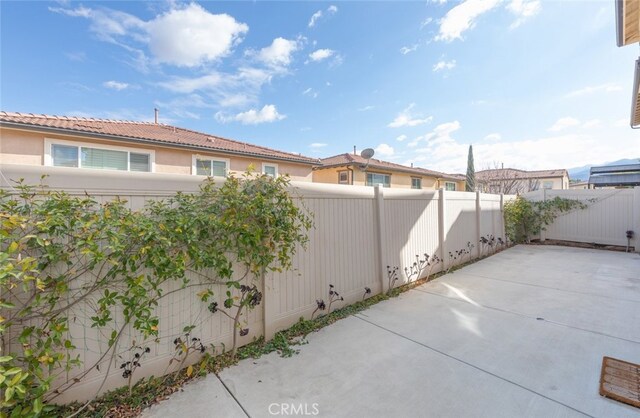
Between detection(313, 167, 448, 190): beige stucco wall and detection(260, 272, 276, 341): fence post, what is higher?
detection(313, 167, 448, 190): beige stucco wall

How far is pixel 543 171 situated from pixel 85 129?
4339cm

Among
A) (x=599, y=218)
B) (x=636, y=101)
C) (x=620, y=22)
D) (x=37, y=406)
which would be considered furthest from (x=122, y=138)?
(x=599, y=218)

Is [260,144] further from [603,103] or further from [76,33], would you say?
[603,103]

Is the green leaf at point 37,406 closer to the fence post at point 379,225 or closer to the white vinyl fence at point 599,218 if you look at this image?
the fence post at point 379,225

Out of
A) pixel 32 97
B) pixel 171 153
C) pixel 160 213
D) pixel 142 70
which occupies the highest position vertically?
pixel 142 70

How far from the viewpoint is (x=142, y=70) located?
9047 millimetres

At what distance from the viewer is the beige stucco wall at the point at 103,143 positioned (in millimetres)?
7141

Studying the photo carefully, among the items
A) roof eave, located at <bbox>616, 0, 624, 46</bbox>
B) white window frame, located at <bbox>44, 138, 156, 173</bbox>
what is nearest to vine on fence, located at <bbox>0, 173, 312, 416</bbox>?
roof eave, located at <bbox>616, 0, 624, 46</bbox>

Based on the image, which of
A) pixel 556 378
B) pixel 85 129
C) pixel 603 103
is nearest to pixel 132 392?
pixel 556 378

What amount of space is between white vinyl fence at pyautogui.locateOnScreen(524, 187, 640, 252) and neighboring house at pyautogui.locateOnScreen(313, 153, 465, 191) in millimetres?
7842

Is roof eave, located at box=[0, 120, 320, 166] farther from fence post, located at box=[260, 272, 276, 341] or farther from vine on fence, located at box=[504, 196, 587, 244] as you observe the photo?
vine on fence, located at box=[504, 196, 587, 244]

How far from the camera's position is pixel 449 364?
9.07ft

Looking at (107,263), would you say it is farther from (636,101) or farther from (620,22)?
(636,101)

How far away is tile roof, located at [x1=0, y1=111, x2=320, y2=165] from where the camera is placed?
286 inches
